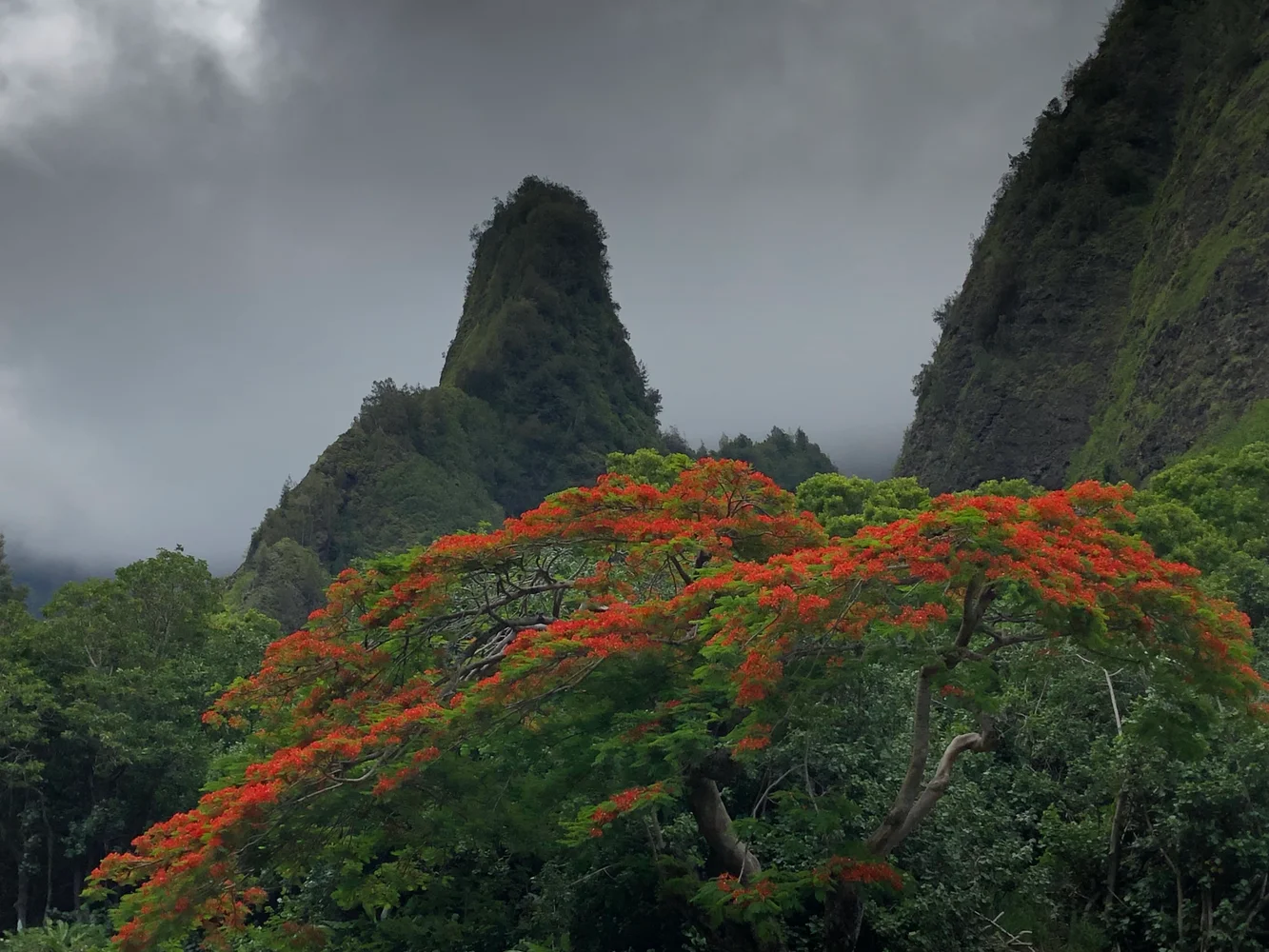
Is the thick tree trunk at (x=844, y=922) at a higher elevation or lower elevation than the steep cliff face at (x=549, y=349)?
lower

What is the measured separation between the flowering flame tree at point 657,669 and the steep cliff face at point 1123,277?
3662 centimetres

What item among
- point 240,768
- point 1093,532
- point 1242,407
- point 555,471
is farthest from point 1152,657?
point 555,471

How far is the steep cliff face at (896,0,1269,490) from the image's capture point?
43.9 meters

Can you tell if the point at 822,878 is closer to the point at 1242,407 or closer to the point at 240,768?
the point at 240,768

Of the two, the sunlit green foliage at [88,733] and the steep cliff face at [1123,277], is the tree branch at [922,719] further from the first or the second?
the steep cliff face at [1123,277]

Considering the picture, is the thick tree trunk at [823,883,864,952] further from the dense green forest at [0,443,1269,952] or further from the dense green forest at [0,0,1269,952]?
the dense green forest at [0,443,1269,952]

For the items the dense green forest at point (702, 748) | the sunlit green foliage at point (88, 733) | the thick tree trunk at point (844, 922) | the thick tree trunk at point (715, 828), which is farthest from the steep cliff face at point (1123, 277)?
the sunlit green foliage at point (88, 733)

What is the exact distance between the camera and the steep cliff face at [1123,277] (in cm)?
4388

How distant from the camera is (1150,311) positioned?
51188 millimetres

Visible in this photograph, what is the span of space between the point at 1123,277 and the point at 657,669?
57.2 metres

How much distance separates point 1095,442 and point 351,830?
50.0 metres

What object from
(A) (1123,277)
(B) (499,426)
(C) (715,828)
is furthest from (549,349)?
(C) (715,828)

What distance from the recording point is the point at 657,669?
10.4 m

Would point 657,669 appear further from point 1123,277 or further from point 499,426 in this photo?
point 499,426
